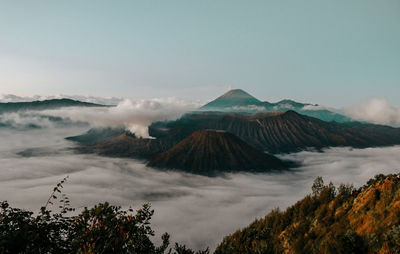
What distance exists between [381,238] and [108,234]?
34675mm

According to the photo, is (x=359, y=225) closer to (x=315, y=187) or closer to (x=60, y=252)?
(x=60, y=252)

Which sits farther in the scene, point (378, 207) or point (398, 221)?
point (378, 207)

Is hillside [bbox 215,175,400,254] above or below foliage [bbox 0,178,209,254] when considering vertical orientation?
below

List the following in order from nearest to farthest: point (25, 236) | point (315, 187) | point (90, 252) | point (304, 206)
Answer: point (90, 252) < point (25, 236) < point (304, 206) < point (315, 187)

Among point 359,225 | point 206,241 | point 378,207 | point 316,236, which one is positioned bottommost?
point 206,241

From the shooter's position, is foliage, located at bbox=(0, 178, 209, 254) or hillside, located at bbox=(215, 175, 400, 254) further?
hillside, located at bbox=(215, 175, 400, 254)

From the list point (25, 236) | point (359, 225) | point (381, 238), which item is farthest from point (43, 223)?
point (359, 225)

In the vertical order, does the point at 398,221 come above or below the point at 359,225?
above

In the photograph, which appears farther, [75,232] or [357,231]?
[357,231]

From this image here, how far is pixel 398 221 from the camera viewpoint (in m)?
A: 30.1

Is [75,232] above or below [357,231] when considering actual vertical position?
above

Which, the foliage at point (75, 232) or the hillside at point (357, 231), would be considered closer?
the foliage at point (75, 232)

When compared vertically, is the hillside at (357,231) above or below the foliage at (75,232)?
below

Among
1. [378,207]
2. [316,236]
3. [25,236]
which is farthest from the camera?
[316,236]
